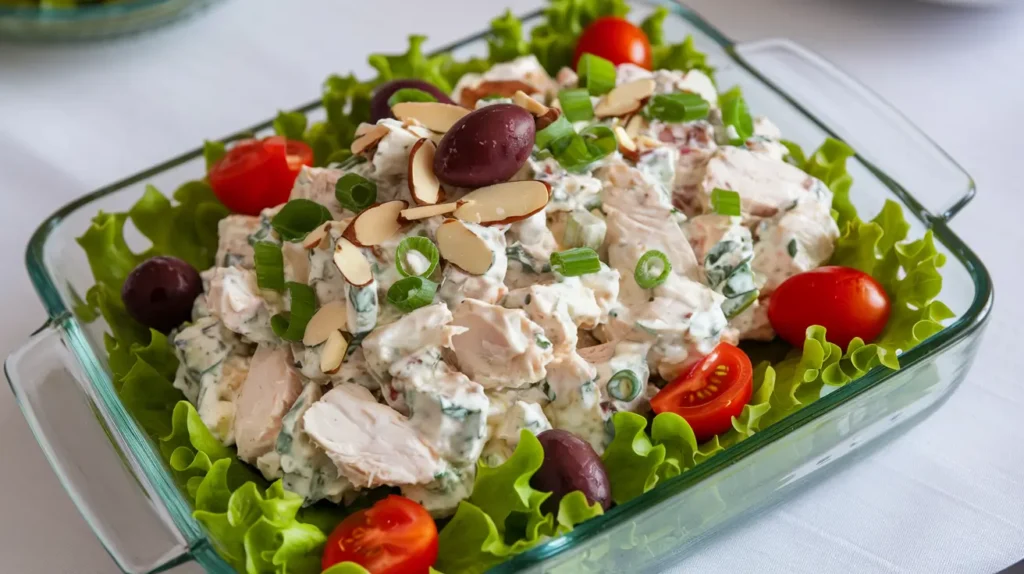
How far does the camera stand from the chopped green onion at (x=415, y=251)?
1.54 meters

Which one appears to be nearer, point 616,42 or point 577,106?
point 577,106

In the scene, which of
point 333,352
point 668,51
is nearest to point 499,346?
point 333,352

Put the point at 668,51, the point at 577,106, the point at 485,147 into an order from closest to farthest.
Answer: the point at 485,147 < the point at 577,106 < the point at 668,51

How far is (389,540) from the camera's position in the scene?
1364 millimetres

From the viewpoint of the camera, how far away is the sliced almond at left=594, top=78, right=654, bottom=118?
1971 mm

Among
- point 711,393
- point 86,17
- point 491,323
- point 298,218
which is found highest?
point 86,17

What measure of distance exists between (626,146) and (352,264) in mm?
584

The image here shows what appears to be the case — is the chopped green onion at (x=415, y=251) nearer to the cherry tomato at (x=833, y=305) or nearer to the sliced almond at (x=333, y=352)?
the sliced almond at (x=333, y=352)

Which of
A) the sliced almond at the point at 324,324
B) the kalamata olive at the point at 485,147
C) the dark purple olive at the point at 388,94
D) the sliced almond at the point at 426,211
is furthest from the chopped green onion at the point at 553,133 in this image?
the sliced almond at the point at 324,324

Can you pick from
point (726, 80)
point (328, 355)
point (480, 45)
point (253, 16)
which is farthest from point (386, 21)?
point (328, 355)

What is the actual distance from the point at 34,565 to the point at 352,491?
0.60m

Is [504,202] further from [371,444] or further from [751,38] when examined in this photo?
[751,38]

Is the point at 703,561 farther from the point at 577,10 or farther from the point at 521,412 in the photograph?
the point at 577,10

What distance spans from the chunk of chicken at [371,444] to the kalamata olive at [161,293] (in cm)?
46
